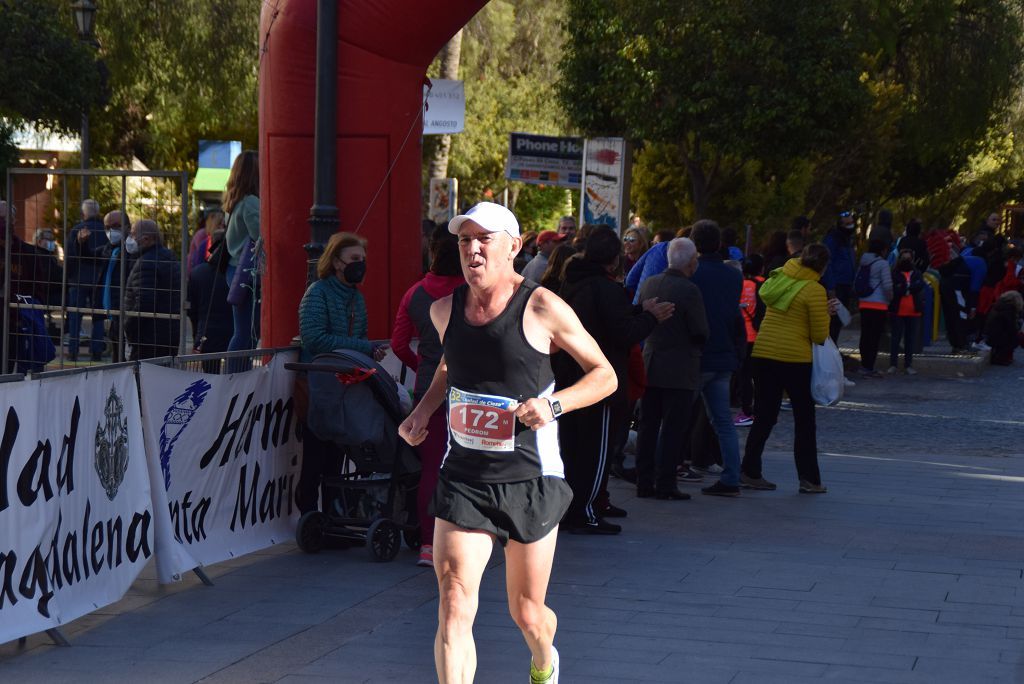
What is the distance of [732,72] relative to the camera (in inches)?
892

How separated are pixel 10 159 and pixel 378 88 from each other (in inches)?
642

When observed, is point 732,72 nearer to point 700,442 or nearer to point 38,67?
point 38,67

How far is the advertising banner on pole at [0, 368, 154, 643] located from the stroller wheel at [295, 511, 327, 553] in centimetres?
120

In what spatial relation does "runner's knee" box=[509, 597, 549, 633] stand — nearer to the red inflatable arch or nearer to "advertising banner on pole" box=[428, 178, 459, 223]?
the red inflatable arch

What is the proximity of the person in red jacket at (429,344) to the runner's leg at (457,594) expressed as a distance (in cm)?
293

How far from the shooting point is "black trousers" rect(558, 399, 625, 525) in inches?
359

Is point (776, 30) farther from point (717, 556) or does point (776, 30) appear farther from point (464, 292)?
point (464, 292)

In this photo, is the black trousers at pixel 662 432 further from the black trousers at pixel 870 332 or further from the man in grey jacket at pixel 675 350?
the black trousers at pixel 870 332

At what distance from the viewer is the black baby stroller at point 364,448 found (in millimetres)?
7961

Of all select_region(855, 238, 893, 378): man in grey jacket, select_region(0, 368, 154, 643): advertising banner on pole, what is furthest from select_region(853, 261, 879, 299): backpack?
select_region(0, 368, 154, 643): advertising banner on pole

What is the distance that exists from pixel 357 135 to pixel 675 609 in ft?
13.0

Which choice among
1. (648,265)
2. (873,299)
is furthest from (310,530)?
(873,299)

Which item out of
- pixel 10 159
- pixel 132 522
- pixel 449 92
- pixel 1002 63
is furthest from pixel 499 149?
pixel 132 522

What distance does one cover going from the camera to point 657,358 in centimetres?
1009
